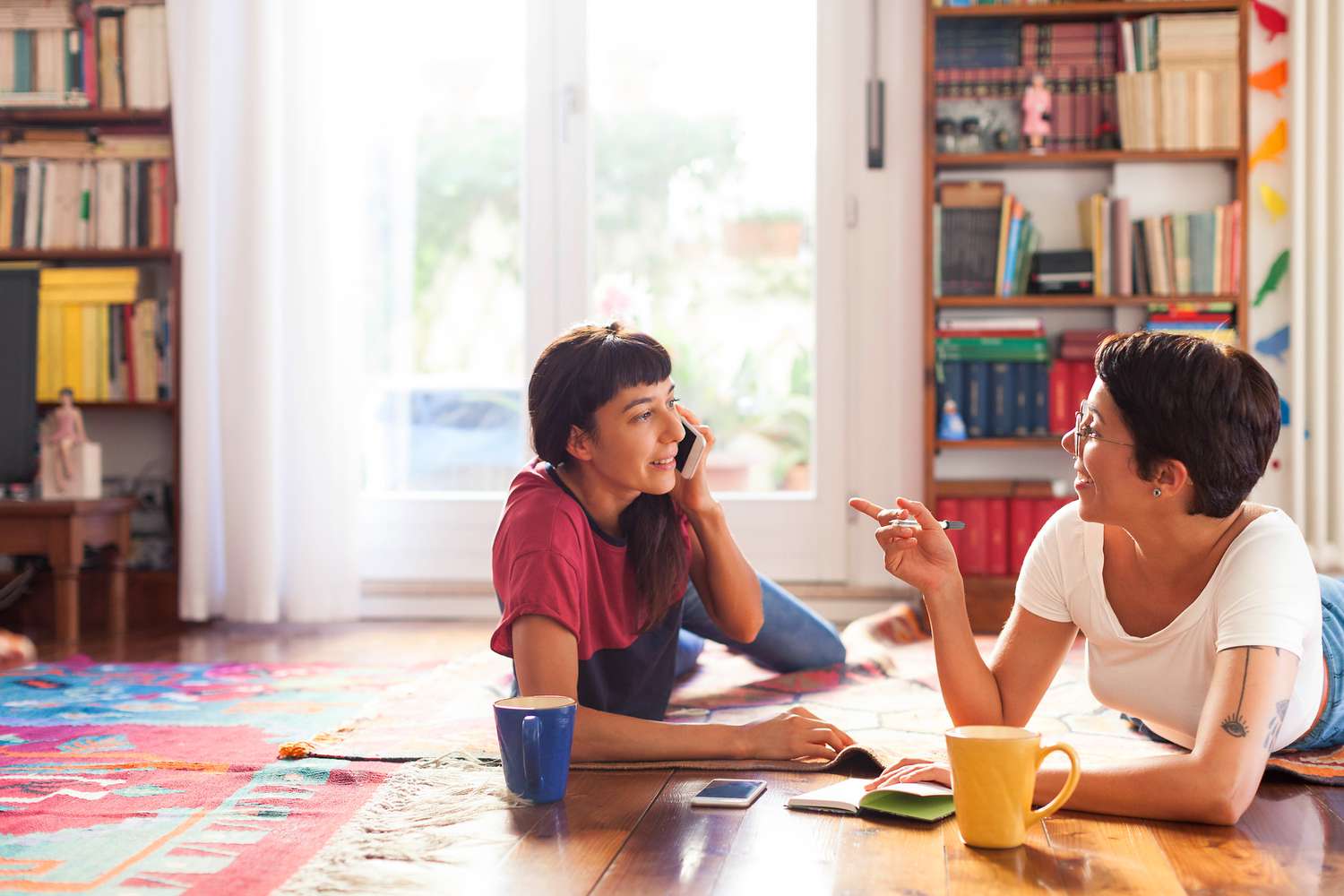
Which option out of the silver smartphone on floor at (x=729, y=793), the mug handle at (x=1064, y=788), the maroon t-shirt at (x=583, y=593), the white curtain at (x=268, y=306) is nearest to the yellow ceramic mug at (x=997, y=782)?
the mug handle at (x=1064, y=788)

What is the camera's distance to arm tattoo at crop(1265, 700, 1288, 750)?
4.80 ft

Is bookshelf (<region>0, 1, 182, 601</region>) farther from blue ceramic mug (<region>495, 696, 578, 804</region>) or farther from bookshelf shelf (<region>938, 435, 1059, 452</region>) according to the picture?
blue ceramic mug (<region>495, 696, 578, 804</region>)

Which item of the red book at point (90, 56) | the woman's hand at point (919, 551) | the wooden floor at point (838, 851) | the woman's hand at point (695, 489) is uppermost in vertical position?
the red book at point (90, 56)

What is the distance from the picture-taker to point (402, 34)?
403cm

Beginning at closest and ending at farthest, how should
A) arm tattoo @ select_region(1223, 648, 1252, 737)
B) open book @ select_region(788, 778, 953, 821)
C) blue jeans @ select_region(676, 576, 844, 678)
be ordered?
arm tattoo @ select_region(1223, 648, 1252, 737), open book @ select_region(788, 778, 953, 821), blue jeans @ select_region(676, 576, 844, 678)

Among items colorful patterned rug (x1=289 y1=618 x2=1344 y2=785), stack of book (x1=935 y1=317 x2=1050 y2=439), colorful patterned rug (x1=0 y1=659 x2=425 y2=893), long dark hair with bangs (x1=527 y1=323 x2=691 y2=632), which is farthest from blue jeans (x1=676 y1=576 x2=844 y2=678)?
stack of book (x1=935 y1=317 x2=1050 y2=439)

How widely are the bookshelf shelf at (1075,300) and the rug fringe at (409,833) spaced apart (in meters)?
2.19

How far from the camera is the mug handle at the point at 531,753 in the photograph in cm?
156

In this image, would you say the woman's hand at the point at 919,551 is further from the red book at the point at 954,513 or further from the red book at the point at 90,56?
the red book at the point at 90,56

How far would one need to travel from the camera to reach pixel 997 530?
366 cm

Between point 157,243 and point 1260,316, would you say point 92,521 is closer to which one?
point 157,243

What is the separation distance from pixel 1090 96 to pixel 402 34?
6.61ft

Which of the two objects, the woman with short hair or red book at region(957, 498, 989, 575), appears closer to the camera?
the woman with short hair

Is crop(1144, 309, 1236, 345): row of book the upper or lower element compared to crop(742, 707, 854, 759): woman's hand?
upper
